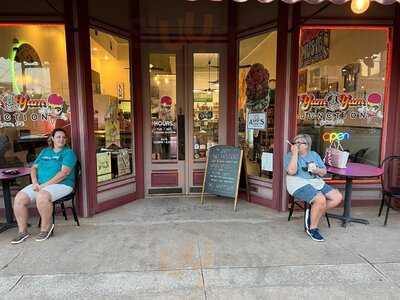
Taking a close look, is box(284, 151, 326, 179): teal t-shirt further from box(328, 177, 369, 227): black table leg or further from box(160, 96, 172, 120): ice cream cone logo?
box(160, 96, 172, 120): ice cream cone logo

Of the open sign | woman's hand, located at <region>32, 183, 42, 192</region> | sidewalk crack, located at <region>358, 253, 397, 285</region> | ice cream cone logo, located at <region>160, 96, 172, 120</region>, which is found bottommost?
sidewalk crack, located at <region>358, 253, 397, 285</region>

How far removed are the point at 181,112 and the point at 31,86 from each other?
2.01 meters

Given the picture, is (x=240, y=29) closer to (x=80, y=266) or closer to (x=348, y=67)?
(x=348, y=67)

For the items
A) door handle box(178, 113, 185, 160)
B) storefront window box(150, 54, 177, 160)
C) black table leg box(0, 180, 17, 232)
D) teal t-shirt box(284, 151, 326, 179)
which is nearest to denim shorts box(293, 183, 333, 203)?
teal t-shirt box(284, 151, 326, 179)

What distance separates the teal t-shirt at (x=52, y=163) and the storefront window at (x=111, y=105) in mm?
618

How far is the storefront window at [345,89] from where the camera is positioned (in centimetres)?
434

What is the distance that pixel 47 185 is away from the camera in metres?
3.49

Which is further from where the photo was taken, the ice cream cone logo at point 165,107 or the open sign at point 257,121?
the ice cream cone logo at point 165,107

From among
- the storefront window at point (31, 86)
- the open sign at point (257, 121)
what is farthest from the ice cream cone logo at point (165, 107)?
the storefront window at point (31, 86)

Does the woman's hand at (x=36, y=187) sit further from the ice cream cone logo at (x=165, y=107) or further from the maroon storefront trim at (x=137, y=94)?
the ice cream cone logo at (x=165, y=107)

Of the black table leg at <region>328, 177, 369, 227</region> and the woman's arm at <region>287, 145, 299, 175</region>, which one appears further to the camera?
the black table leg at <region>328, 177, 369, 227</region>

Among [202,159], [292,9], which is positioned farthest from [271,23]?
[202,159]

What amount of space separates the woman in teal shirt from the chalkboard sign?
1.82 m

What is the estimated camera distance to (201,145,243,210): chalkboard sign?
4.46 metres
